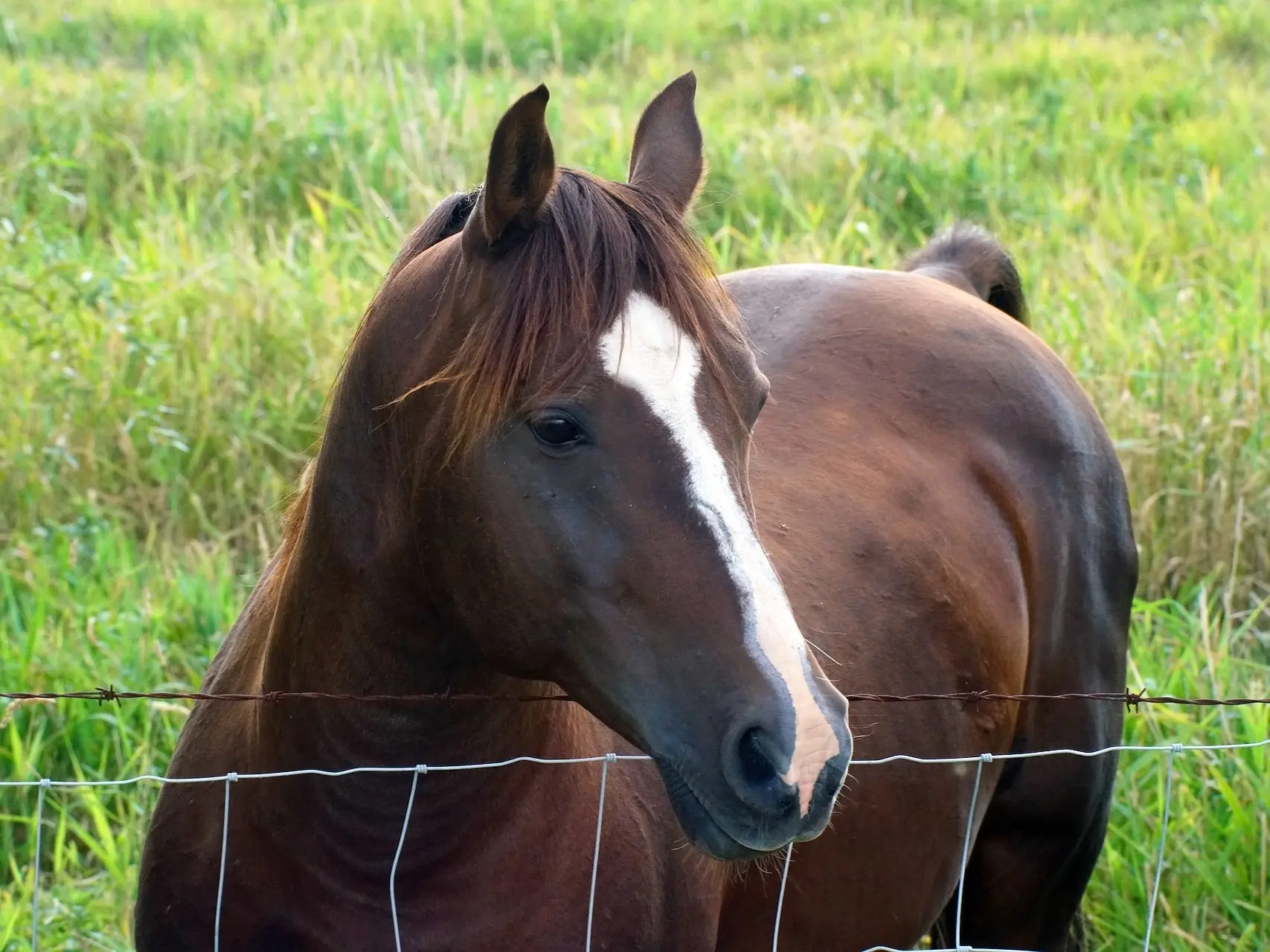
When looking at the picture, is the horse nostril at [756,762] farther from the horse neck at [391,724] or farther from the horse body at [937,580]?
the horse body at [937,580]

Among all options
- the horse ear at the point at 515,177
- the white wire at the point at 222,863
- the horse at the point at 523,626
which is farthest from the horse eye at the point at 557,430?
the white wire at the point at 222,863

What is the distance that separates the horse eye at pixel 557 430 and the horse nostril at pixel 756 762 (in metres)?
0.38

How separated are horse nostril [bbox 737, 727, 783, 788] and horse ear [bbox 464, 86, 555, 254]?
2.13ft

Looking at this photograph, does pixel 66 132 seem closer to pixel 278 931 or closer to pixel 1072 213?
pixel 1072 213

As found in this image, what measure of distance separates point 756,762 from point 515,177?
28.3 inches

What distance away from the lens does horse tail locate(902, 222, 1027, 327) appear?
11.5 ft

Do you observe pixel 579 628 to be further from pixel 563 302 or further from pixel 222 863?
pixel 222 863

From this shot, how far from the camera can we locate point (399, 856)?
5.96 ft

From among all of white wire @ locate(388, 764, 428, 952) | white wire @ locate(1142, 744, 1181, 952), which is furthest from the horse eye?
white wire @ locate(1142, 744, 1181, 952)

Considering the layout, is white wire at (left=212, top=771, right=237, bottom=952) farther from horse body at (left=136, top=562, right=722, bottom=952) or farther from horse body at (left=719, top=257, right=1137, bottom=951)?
horse body at (left=719, top=257, right=1137, bottom=951)

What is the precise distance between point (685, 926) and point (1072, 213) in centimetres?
468

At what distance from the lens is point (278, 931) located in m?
1.84

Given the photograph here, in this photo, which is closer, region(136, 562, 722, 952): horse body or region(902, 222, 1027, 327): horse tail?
region(136, 562, 722, 952): horse body

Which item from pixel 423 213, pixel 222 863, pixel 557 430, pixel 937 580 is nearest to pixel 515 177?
pixel 557 430
